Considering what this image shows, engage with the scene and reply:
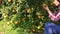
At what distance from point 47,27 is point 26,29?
1576 mm

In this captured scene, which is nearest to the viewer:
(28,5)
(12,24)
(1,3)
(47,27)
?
(47,27)

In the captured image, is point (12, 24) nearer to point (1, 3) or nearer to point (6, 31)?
point (6, 31)

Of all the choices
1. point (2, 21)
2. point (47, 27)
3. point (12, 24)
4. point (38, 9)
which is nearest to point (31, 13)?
point (38, 9)

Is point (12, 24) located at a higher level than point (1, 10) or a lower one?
lower

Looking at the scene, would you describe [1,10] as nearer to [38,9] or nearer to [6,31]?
[6,31]

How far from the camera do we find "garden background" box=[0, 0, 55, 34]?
5.62 m

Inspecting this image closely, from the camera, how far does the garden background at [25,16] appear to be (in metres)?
5.62

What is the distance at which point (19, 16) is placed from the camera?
5863 millimetres

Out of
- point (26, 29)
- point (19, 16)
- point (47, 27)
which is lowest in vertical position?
point (47, 27)

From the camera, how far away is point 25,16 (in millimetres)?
5852

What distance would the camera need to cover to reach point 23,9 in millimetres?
5738

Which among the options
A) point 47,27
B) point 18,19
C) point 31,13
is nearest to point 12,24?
point 18,19

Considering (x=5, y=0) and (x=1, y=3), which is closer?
(x=5, y=0)

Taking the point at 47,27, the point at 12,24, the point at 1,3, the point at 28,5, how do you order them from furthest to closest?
1. the point at 1,3
2. the point at 12,24
3. the point at 28,5
4. the point at 47,27
